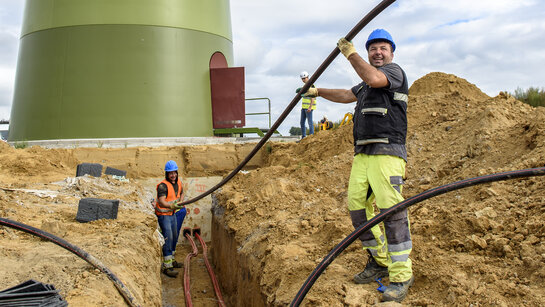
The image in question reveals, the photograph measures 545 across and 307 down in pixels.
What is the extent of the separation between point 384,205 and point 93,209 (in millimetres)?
4314

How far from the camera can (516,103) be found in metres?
8.09

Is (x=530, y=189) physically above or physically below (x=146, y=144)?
below

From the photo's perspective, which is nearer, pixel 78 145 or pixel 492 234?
pixel 492 234

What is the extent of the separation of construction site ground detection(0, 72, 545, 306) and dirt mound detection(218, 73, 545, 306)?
0.02 metres

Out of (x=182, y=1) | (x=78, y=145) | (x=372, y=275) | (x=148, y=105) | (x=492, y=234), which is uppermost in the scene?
(x=182, y=1)

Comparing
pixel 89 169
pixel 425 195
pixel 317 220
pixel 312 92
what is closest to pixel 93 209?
pixel 317 220

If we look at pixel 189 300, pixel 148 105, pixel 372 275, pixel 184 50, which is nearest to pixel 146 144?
pixel 148 105

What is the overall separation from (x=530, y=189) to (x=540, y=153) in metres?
1.02

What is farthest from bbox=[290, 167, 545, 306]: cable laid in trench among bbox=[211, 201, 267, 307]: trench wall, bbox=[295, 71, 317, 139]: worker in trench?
bbox=[295, 71, 317, 139]: worker in trench

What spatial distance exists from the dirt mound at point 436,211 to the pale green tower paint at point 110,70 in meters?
4.04

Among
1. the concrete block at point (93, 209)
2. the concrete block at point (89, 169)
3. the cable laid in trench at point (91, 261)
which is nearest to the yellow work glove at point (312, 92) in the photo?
the cable laid in trench at point (91, 261)

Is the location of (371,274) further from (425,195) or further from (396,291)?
(425,195)

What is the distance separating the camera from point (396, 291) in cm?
355

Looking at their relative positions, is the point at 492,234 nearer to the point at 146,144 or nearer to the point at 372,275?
the point at 372,275
